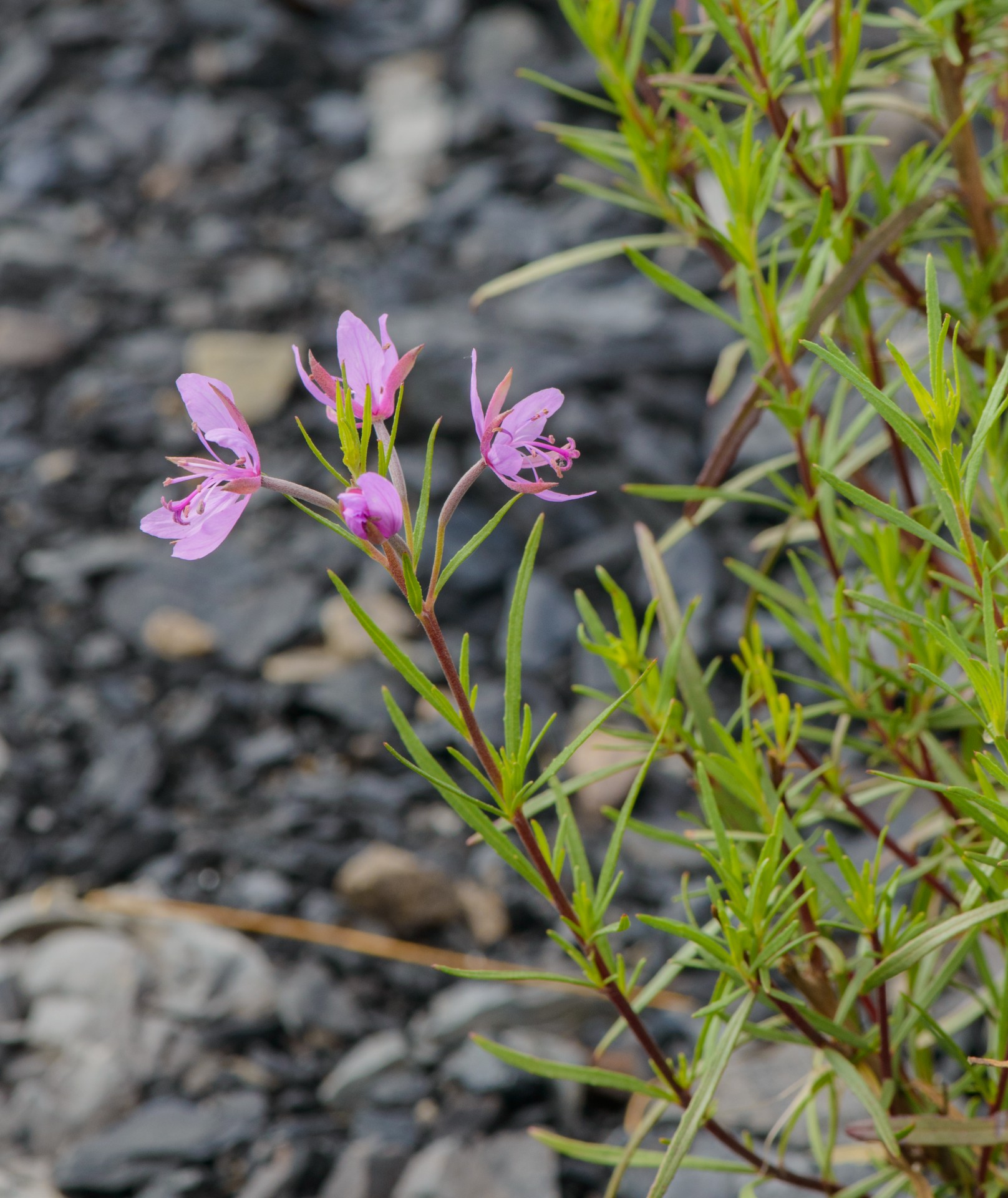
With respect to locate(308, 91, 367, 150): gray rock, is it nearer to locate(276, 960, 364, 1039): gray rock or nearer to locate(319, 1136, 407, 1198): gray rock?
locate(276, 960, 364, 1039): gray rock

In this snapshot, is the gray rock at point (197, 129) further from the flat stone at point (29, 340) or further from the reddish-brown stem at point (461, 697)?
the reddish-brown stem at point (461, 697)

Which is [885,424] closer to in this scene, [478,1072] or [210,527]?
[210,527]

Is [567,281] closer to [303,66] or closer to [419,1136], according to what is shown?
[303,66]

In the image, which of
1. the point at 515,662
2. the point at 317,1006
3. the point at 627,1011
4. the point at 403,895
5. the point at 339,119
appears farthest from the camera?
the point at 339,119

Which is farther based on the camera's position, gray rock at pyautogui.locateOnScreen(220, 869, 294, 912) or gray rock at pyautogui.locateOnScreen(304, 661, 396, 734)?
gray rock at pyautogui.locateOnScreen(304, 661, 396, 734)

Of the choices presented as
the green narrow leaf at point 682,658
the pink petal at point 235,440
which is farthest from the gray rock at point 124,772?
the pink petal at point 235,440

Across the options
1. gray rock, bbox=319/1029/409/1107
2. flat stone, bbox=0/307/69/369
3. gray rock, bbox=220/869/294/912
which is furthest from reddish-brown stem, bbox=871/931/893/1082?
flat stone, bbox=0/307/69/369

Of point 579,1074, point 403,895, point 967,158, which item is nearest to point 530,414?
point 579,1074
